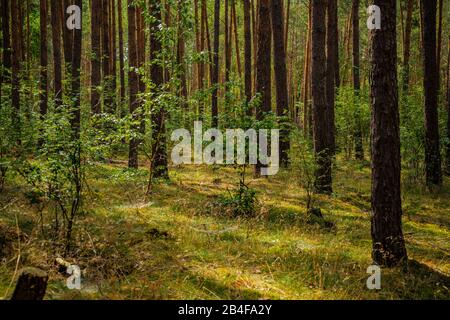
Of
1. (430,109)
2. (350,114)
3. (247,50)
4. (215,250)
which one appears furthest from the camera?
(247,50)

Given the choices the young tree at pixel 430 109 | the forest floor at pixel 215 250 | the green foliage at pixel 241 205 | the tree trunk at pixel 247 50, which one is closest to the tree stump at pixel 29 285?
the forest floor at pixel 215 250

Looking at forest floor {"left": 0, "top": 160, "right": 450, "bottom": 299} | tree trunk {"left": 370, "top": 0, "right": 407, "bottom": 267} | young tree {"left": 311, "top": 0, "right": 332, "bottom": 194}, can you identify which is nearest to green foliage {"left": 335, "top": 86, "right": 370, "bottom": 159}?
young tree {"left": 311, "top": 0, "right": 332, "bottom": 194}

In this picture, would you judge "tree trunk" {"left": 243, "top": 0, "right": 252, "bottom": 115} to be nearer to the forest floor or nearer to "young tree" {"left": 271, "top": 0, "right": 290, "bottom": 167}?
"young tree" {"left": 271, "top": 0, "right": 290, "bottom": 167}

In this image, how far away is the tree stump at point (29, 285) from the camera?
13.0ft

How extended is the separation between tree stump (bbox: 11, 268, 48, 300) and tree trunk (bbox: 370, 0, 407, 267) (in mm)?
4426

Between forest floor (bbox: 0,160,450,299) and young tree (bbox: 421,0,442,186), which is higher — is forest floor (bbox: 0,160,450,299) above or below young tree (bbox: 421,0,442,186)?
below

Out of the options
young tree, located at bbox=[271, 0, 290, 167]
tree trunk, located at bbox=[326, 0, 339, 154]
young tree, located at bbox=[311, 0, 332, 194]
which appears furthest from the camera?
young tree, located at bbox=[271, 0, 290, 167]

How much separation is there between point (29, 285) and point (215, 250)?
3.07 metres

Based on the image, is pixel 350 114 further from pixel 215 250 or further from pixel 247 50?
pixel 215 250

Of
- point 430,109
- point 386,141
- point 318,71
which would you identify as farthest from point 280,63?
point 386,141

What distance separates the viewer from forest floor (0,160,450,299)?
5195 millimetres

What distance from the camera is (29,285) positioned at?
3.98 meters
